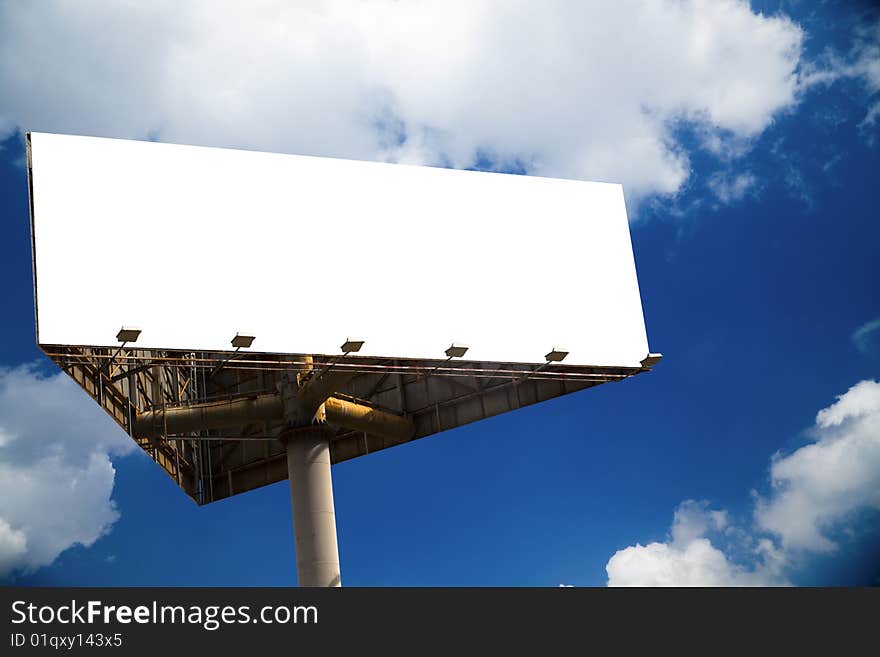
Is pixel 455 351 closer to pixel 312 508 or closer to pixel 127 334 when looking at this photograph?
pixel 312 508

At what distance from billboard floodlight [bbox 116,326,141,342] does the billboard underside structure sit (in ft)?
0.30

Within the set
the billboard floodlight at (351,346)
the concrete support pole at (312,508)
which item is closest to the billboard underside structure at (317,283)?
the billboard floodlight at (351,346)

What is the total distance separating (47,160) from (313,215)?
7102 millimetres

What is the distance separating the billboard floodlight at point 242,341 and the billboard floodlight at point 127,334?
2.42 metres

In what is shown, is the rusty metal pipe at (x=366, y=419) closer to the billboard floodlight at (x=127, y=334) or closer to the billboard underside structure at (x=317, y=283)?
the billboard underside structure at (x=317, y=283)

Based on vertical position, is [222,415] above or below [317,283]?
below

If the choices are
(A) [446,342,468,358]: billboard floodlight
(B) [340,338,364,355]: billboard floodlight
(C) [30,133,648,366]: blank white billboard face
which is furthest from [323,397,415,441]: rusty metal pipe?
(A) [446,342,468,358]: billboard floodlight

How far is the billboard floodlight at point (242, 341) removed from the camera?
99.7 ft

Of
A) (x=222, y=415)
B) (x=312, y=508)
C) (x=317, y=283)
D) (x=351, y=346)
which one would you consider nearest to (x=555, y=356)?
(x=351, y=346)

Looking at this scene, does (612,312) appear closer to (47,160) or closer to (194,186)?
(194,186)

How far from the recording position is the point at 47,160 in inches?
1203

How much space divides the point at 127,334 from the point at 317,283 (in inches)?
220

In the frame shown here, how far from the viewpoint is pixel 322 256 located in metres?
32.9
